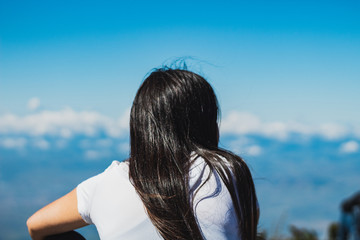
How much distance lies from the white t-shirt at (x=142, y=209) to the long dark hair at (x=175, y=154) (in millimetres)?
25

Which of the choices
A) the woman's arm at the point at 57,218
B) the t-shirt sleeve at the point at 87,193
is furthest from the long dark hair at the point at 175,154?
the woman's arm at the point at 57,218

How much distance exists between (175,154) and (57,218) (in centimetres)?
62

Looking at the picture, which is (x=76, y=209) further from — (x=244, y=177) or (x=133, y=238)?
(x=244, y=177)

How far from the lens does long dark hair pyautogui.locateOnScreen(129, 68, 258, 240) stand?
1294mm

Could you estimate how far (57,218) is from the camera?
1.47 meters

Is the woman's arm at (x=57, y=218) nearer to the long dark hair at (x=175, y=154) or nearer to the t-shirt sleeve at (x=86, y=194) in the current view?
the t-shirt sleeve at (x=86, y=194)

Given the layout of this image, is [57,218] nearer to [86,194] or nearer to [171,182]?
[86,194]

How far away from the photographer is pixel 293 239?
12.3ft

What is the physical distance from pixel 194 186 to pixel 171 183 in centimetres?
9

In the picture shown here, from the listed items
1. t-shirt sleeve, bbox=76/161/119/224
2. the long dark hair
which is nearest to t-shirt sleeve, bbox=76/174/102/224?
t-shirt sleeve, bbox=76/161/119/224

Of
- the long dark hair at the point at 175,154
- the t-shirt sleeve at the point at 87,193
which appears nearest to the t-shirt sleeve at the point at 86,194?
the t-shirt sleeve at the point at 87,193

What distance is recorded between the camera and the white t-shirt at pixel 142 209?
50.2 inches

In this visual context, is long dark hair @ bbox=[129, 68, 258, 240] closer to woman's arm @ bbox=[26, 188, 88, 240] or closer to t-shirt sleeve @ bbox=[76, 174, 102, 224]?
t-shirt sleeve @ bbox=[76, 174, 102, 224]

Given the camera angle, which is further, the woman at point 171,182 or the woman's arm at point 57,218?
the woman's arm at point 57,218
